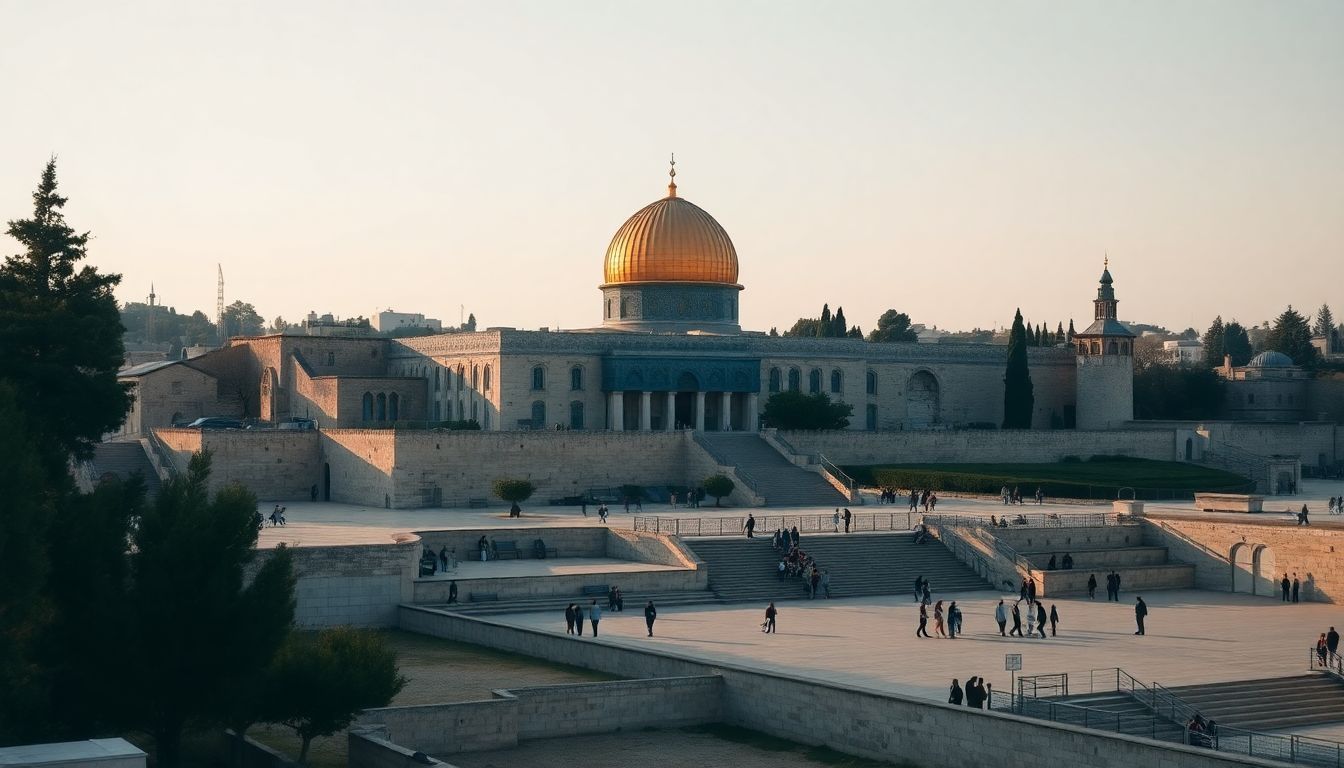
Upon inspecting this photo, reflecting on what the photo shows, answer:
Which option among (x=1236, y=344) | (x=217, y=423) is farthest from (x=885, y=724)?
(x=1236, y=344)

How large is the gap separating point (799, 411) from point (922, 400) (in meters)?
14.1

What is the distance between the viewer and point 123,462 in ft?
198

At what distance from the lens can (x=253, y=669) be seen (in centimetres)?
2758

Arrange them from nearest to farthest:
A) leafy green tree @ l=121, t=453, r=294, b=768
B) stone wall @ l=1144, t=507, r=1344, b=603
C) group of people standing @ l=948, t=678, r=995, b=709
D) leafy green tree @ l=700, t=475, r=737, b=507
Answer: leafy green tree @ l=121, t=453, r=294, b=768, group of people standing @ l=948, t=678, r=995, b=709, stone wall @ l=1144, t=507, r=1344, b=603, leafy green tree @ l=700, t=475, r=737, b=507

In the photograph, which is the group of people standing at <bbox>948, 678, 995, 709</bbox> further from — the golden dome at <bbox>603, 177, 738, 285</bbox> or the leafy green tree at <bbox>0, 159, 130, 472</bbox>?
the golden dome at <bbox>603, 177, 738, 285</bbox>

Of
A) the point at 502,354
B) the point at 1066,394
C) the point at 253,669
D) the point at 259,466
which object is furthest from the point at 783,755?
the point at 1066,394

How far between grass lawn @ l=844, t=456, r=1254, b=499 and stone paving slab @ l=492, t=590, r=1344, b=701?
52.4 feet

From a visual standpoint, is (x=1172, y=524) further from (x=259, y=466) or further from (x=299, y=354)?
(x=299, y=354)

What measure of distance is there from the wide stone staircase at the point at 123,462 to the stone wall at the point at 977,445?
77.9ft

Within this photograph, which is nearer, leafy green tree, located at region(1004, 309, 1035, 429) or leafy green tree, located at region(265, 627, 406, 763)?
leafy green tree, located at region(265, 627, 406, 763)

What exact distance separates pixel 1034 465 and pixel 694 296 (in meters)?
17.0

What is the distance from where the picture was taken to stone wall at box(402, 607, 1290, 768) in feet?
83.6

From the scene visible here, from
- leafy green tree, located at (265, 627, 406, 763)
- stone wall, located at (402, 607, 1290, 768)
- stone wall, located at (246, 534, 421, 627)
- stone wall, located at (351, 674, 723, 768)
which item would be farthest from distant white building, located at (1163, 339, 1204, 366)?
leafy green tree, located at (265, 627, 406, 763)

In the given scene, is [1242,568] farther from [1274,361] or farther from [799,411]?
[1274,361]
